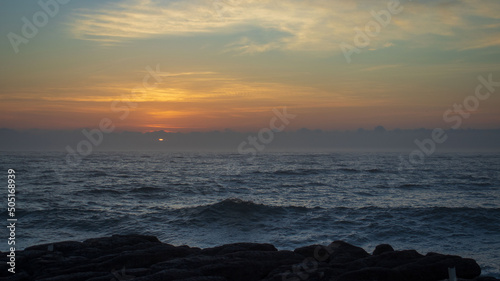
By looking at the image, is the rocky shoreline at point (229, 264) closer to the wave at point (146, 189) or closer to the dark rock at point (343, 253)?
the dark rock at point (343, 253)

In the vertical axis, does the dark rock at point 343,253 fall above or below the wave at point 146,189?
above

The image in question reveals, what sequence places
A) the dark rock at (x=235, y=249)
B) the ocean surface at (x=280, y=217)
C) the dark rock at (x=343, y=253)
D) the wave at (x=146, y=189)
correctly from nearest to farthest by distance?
the dark rock at (x=343, y=253) → the dark rock at (x=235, y=249) → the ocean surface at (x=280, y=217) → the wave at (x=146, y=189)

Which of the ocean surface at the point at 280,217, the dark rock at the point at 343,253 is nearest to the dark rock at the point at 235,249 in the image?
the dark rock at the point at 343,253

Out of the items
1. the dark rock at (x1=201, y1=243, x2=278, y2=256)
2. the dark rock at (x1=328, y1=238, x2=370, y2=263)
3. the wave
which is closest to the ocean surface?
the wave

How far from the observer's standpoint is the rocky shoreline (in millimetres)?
7695

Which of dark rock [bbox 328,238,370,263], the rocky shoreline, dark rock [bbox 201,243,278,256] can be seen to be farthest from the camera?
dark rock [bbox 201,243,278,256]

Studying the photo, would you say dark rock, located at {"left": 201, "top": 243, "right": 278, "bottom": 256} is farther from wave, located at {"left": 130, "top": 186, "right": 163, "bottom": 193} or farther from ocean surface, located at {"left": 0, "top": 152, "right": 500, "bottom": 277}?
wave, located at {"left": 130, "top": 186, "right": 163, "bottom": 193}

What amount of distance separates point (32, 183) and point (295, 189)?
27038 mm

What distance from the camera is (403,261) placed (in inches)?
338

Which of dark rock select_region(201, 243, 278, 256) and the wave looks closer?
dark rock select_region(201, 243, 278, 256)

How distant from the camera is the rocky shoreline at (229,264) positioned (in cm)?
770

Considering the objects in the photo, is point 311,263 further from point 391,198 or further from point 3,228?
point 391,198

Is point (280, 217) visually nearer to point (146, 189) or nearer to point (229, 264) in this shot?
point (229, 264)

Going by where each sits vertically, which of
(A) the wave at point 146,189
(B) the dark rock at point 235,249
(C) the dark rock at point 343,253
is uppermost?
(B) the dark rock at point 235,249
